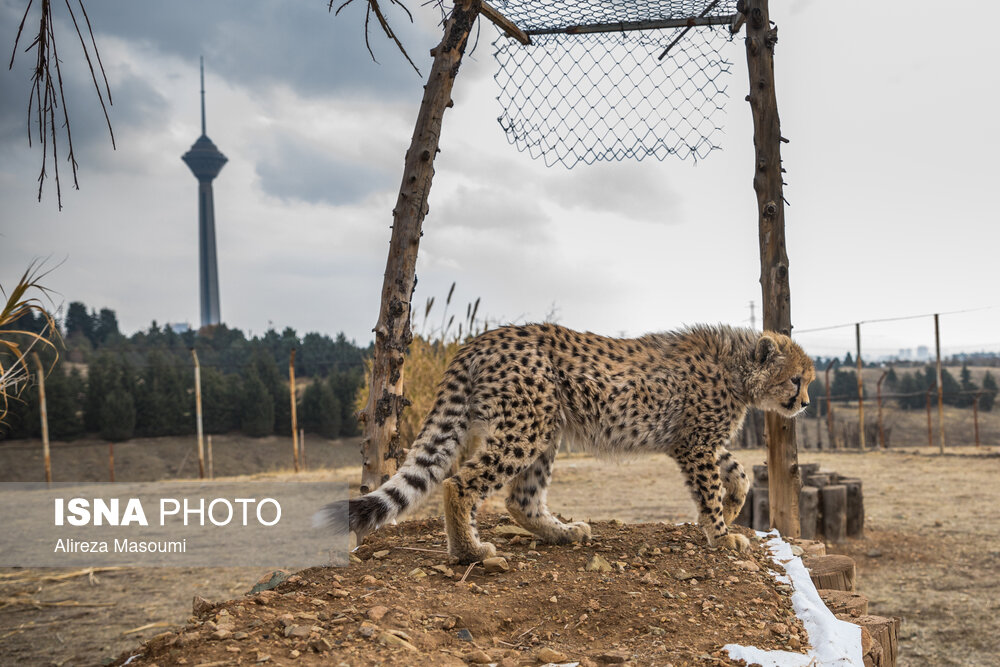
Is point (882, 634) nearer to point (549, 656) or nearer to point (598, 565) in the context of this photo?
point (598, 565)

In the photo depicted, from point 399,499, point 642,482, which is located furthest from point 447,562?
point 642,482

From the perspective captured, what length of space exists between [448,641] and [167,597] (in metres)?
5.07

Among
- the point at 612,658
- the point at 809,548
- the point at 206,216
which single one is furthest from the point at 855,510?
the point at 206,216

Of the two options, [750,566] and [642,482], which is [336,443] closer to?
[642,482]

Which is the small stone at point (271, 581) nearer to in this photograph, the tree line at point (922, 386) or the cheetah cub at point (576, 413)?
the cheetah cub at point (576, 413)

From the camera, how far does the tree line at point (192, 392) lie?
3155 cm

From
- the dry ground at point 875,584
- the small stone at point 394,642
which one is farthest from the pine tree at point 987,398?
the small stone at point 394,642

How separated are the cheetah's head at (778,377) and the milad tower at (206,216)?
325ft

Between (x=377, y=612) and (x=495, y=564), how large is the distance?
29.5 inches

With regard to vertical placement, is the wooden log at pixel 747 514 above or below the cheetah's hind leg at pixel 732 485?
below

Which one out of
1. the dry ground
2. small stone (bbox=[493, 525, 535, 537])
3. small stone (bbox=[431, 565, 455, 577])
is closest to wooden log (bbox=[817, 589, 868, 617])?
the dry ground

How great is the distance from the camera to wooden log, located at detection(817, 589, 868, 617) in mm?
3334

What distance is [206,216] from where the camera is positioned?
104 m

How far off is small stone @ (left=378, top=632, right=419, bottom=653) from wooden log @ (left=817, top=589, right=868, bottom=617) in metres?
1.88
